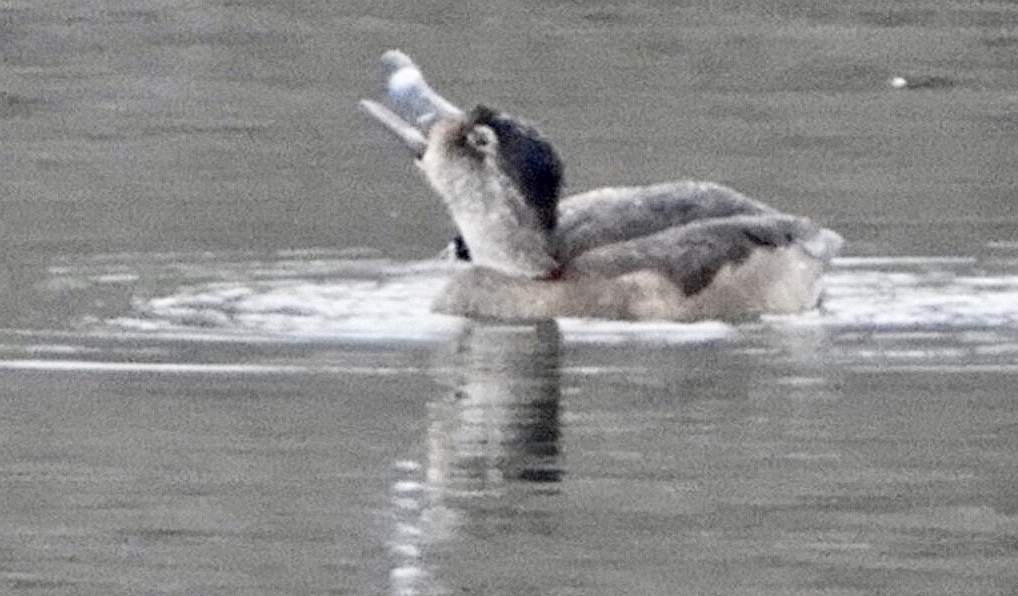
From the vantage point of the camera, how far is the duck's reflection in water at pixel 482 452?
402 inches

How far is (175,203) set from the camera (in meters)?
16.6

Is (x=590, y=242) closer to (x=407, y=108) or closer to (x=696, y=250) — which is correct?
(x=696, y=250)

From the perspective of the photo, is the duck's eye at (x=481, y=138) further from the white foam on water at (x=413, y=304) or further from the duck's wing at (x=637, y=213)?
the white foam on water at (x=413, y=304)

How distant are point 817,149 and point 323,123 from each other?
2.82 metres

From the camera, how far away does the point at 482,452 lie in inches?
451

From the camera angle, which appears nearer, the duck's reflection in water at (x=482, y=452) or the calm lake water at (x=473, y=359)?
the calm lake water at (x=473, y=359)

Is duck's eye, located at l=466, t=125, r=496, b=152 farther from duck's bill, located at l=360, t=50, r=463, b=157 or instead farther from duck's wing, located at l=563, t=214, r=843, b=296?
duck's wing, located at l=563, t=214, r=843, b=296

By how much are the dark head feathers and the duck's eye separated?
0.02m

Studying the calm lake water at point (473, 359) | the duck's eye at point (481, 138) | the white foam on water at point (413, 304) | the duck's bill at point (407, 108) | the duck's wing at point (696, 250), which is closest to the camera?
the calm lake water at point (473, 359)

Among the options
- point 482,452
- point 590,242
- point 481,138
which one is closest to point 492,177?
point 481,138

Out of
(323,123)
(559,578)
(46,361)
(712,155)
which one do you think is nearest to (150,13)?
(323,123)

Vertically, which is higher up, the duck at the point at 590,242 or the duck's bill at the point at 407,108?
the duck's bill at the point at 407,108

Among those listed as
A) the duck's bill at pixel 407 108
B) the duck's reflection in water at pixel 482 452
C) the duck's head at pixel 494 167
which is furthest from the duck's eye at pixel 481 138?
the duck's reflection in water at pixel 482 452

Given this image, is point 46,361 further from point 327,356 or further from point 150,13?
point 150,13
